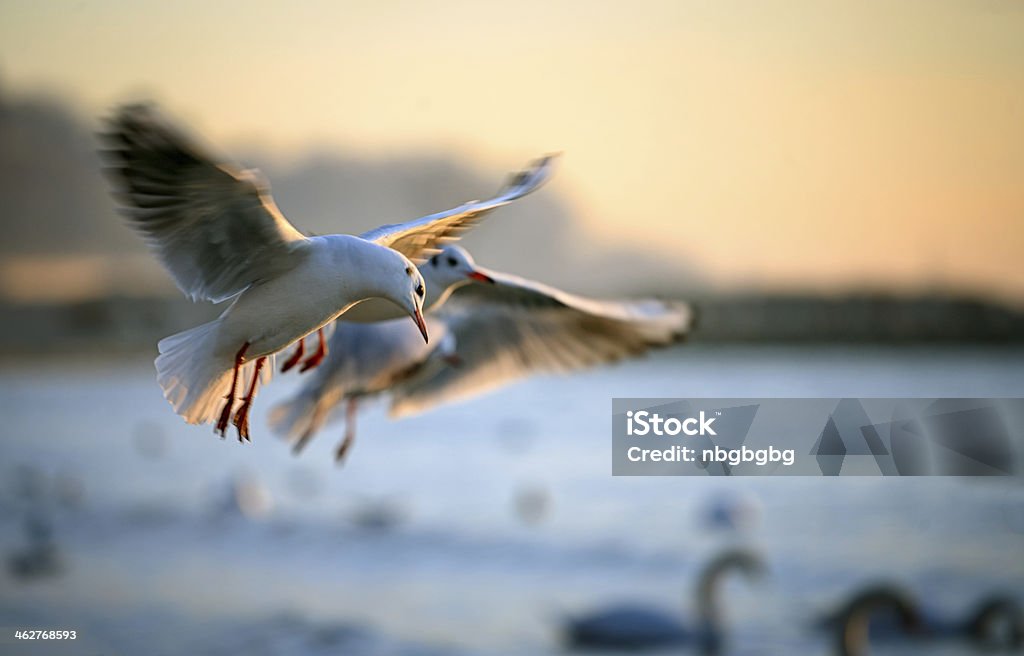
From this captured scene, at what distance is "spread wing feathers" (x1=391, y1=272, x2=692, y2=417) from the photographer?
18.5ft

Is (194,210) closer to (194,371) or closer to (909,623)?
(194,371)

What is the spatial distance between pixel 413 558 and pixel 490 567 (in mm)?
931

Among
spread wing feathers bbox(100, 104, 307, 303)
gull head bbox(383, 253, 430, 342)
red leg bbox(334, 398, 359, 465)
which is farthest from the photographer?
red leg bbox(334, 398, 359, 465)

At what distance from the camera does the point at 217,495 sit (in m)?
15.5

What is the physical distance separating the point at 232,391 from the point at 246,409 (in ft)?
0.53

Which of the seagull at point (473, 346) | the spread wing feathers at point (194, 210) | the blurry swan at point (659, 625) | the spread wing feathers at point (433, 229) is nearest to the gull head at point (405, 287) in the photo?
the spread wing feathers at point (194, 210)

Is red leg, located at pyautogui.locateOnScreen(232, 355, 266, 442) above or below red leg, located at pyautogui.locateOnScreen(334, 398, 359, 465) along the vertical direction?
below

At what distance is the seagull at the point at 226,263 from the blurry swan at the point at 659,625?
24.5 feet

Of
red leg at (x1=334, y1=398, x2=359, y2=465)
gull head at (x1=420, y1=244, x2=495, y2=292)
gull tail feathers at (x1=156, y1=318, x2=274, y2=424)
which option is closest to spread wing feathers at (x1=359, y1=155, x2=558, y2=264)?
gull head at (x1=420, y1=244, x2=495, y2=292)

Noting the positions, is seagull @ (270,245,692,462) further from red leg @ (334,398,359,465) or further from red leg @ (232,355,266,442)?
red leg @ (232,355,266,442)

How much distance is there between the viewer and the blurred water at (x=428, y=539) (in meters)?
11.8

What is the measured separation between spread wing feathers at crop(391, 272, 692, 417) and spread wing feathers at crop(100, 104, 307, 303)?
78.8 inches

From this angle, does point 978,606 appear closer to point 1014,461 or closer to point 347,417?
point 1014,461

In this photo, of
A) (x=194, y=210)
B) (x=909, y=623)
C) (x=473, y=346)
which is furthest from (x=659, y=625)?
(x=194, y=210)
